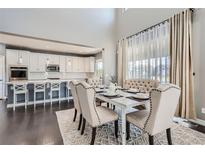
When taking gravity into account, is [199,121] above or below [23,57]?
below

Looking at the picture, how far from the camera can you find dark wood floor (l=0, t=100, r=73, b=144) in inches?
82.8

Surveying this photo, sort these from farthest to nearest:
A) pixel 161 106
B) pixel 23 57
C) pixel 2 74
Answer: pixel 23 57 < pixel 2 74 < pixel 161 106

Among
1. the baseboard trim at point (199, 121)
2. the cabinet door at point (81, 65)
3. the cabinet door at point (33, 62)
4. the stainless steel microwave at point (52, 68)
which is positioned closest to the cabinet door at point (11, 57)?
the cabinet door at point (33, 62)

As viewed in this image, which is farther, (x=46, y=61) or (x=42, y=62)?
(x=46, y=61)

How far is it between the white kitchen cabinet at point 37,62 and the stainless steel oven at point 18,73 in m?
0.32

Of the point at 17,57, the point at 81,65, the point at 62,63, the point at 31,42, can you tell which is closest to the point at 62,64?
the point at 62,63

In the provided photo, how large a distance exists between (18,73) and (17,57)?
0.74m

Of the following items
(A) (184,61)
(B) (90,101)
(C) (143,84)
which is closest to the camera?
(B) (90,101)

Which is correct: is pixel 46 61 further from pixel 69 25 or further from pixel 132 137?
pixel 132 137

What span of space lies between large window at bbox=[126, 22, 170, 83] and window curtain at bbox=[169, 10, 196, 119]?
0.33 m

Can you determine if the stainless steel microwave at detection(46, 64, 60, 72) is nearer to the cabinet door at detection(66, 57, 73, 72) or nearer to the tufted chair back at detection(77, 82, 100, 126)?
the cabinet door at detection(66, 57, 73, 72)

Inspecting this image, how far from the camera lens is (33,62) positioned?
20.2ft

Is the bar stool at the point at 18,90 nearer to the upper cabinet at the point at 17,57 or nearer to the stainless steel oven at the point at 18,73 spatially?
the stainless steel oven at the point at 18,73
